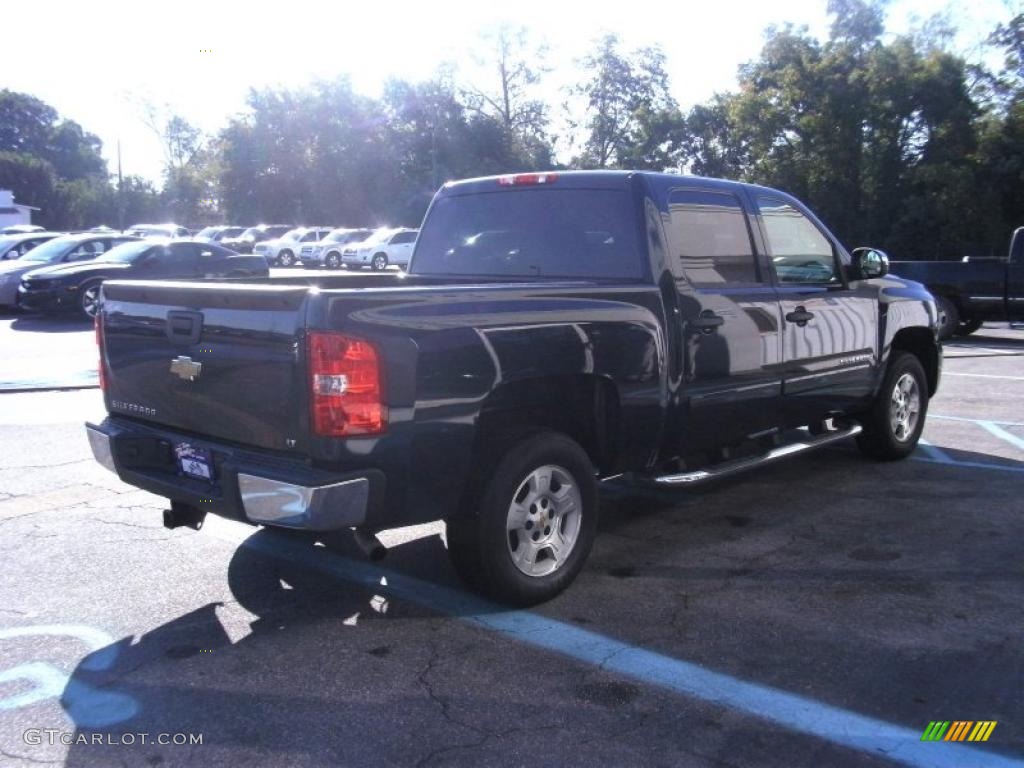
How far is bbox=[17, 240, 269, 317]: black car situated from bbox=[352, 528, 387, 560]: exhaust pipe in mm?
13759

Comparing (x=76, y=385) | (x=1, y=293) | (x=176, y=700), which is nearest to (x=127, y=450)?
(x=176, y=700)

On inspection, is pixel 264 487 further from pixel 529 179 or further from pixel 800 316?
pixel 800 316

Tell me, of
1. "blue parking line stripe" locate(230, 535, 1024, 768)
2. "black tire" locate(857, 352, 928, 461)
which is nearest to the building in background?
"black tire" locate(857, 352, 928, 461)

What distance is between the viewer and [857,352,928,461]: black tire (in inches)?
286

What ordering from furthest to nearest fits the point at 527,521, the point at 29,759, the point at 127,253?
the point at 127,253
the point at 527,521
the point at 29,759

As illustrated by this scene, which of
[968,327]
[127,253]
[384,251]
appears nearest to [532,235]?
[968,327]

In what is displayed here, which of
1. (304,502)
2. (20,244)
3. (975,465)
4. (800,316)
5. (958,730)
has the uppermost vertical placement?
(20,244)

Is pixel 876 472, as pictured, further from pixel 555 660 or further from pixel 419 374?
pixel 419 374

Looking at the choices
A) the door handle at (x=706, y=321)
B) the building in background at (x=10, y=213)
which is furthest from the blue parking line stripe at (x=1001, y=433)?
the building in background at (x=10, y=213)

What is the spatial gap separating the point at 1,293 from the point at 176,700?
1877 centimetres

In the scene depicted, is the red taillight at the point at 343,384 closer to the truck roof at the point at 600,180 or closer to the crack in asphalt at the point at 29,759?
the crack in asphalt at the point at 29,759

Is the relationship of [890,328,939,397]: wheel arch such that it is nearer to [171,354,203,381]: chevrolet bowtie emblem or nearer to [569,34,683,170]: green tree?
[171,354,203,381]: chevrolet bowtie emblem

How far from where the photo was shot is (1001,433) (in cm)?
859

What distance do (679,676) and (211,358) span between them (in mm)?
2363
